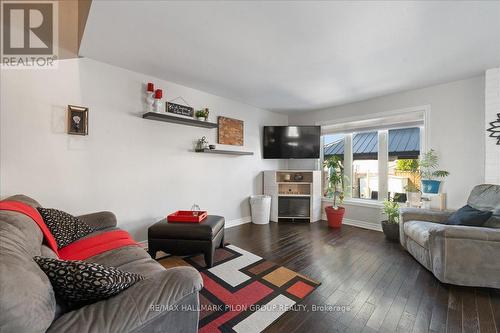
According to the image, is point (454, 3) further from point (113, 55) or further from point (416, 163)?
point (113, 55)

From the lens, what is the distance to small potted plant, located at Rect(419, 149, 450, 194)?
2.92 meters

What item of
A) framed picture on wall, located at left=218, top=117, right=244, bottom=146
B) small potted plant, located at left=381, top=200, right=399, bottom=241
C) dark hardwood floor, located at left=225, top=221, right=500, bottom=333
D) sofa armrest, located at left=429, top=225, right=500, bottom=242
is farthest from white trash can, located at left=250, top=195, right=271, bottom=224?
sofa armrest, located at left=429, top=225, right=500, bottom=242

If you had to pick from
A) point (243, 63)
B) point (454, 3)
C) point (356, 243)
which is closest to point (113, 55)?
point (243, 63)

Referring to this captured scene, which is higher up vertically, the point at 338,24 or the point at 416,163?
the point at 338,24

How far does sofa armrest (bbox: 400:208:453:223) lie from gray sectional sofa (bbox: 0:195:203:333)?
2885mm

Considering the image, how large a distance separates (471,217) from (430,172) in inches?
45.6

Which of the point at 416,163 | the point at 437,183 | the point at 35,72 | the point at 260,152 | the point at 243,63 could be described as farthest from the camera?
the point at 260,152

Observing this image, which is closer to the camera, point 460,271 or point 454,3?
point 454,3

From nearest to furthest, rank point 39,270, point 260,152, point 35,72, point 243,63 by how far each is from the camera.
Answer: point 39,270, point 35,72, point 243,63, point 260,152

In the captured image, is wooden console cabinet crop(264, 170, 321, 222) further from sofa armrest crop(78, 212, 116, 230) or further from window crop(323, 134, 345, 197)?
sofa armrest crop(78, 212, 116, 230)

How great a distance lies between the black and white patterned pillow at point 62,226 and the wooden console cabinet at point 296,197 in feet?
10.3

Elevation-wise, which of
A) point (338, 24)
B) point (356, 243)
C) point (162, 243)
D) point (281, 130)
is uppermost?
point (338, 24)

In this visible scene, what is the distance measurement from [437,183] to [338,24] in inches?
103

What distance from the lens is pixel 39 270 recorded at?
0.89 metres
